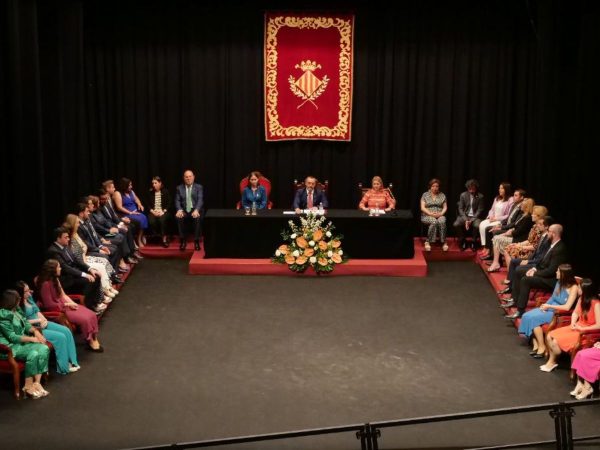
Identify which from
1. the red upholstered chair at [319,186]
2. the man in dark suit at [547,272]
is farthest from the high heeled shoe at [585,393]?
the red upholstered chair at [319,186]

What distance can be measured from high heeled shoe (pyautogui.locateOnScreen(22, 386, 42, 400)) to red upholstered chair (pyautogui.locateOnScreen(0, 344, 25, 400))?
0.05 meters

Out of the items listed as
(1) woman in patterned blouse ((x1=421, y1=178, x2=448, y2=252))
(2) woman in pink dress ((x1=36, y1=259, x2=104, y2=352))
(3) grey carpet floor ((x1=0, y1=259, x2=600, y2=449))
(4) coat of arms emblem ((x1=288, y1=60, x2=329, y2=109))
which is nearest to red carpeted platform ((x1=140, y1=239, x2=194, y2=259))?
(3) grey carpet floor ((x1=0, y1=259, x2=600, y2=449))

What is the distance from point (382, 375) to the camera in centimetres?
774

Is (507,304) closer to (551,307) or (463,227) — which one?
(551,307)

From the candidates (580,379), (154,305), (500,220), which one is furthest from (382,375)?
(500,220)

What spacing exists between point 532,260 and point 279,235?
3.00 meters

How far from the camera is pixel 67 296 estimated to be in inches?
328

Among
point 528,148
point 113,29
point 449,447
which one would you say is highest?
point 113,29

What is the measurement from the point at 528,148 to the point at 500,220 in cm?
142

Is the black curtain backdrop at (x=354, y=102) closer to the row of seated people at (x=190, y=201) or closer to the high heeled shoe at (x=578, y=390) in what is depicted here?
the row of seated people at (x=190, y=201)

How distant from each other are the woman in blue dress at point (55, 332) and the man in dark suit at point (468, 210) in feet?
18.0

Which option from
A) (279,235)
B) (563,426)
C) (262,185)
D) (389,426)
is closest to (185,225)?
(262,185)

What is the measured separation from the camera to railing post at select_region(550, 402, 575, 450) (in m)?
4.85

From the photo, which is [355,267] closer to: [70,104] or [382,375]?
[382,375]
